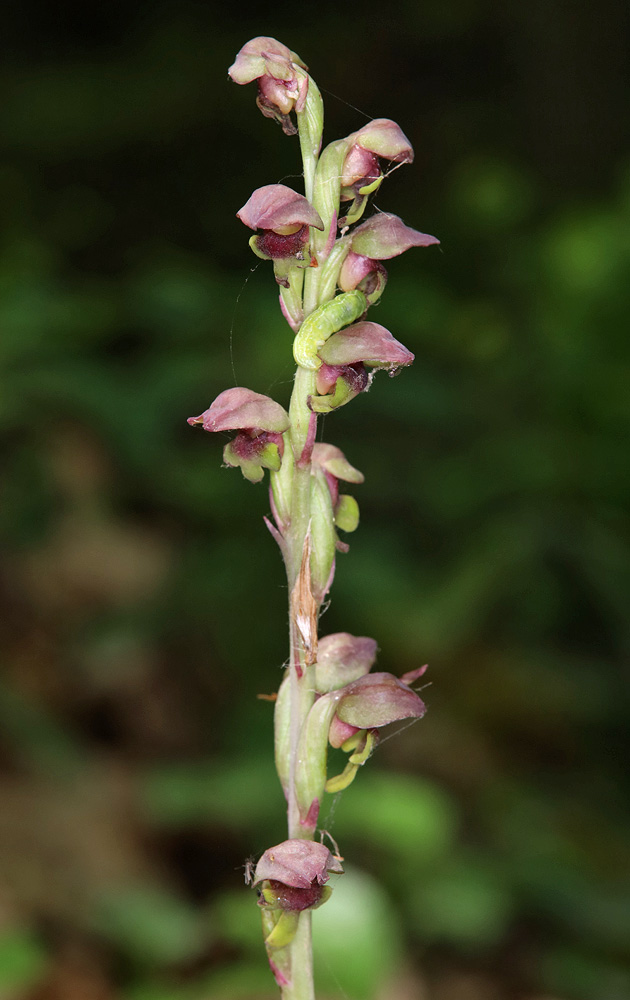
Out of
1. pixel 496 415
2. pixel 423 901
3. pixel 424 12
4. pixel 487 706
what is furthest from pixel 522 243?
pixel 424 12

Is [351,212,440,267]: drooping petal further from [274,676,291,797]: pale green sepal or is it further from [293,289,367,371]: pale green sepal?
[274,676,291,797]: pale green sepal

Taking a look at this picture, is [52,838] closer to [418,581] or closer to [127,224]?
[418,581]

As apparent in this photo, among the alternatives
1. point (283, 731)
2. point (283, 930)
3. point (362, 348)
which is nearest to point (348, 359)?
point (362, 348)

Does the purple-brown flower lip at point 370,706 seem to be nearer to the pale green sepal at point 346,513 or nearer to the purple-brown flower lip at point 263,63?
the pale green sepal at point 346,513

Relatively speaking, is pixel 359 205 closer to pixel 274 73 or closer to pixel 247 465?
pixel 274 73

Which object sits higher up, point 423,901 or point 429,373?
point 429,373

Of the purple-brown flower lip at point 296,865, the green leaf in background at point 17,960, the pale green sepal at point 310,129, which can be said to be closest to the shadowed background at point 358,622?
the green leaf in background at point 17,960
